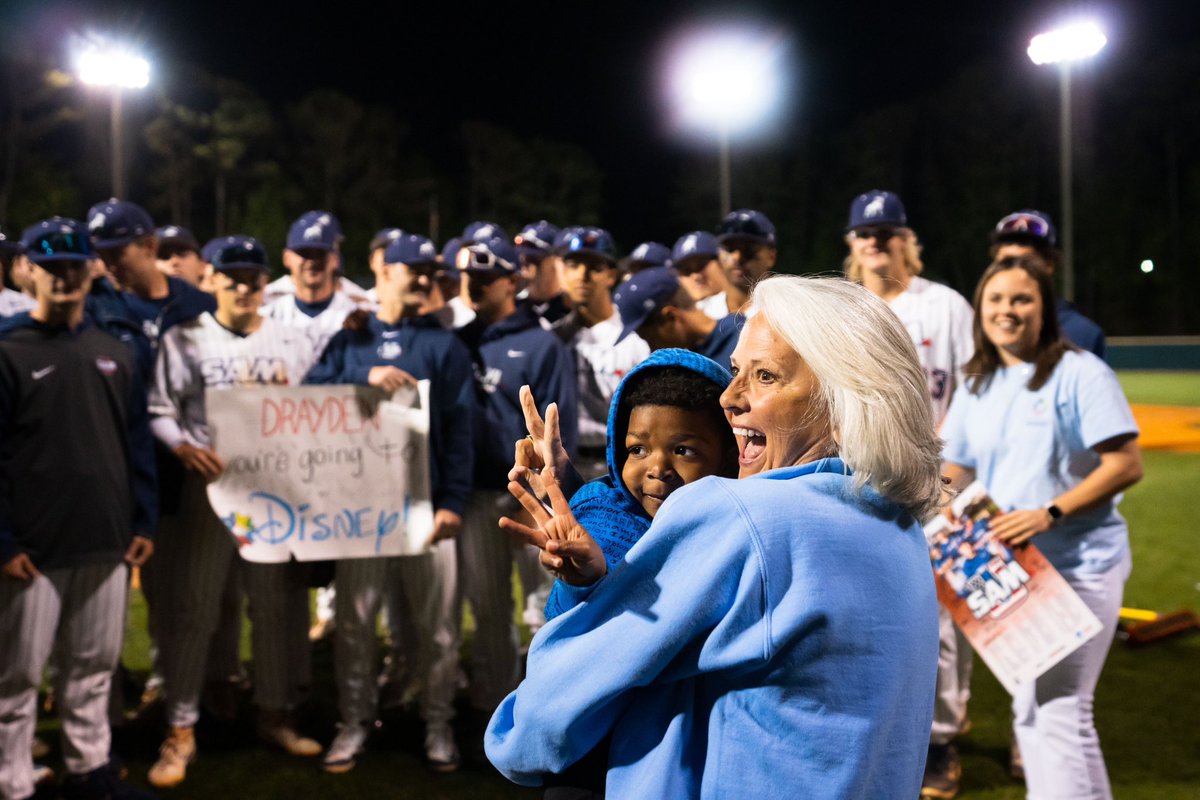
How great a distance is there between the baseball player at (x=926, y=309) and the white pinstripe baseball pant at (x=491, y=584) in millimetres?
2242

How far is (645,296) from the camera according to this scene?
14.3 feet

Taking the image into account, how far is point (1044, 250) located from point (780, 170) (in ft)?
178

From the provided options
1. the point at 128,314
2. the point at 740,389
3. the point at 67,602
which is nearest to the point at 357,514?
the point at 67,602

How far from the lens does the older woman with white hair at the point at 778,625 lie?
1522 mm

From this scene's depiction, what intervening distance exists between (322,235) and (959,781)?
468 centimetres

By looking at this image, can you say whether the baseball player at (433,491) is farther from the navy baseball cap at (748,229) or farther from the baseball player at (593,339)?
the navy baseball cap at (748,229)

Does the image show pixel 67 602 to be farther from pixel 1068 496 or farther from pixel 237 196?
pixel 237 196

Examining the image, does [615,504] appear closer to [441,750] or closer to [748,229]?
[441,750]

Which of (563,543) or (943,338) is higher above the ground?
(943,338)

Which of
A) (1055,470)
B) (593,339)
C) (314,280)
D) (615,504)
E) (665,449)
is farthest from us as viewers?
(314,280)

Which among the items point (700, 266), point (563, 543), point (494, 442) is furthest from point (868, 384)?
point (700, 266)

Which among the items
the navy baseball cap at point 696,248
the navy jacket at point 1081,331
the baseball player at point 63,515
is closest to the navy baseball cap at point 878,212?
the navy jacket at point 1081,331

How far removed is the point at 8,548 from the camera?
437 cm

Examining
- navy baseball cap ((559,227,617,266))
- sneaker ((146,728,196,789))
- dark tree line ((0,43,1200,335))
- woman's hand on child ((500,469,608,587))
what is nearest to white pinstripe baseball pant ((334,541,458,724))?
sneaker ((146,728,196,789))
